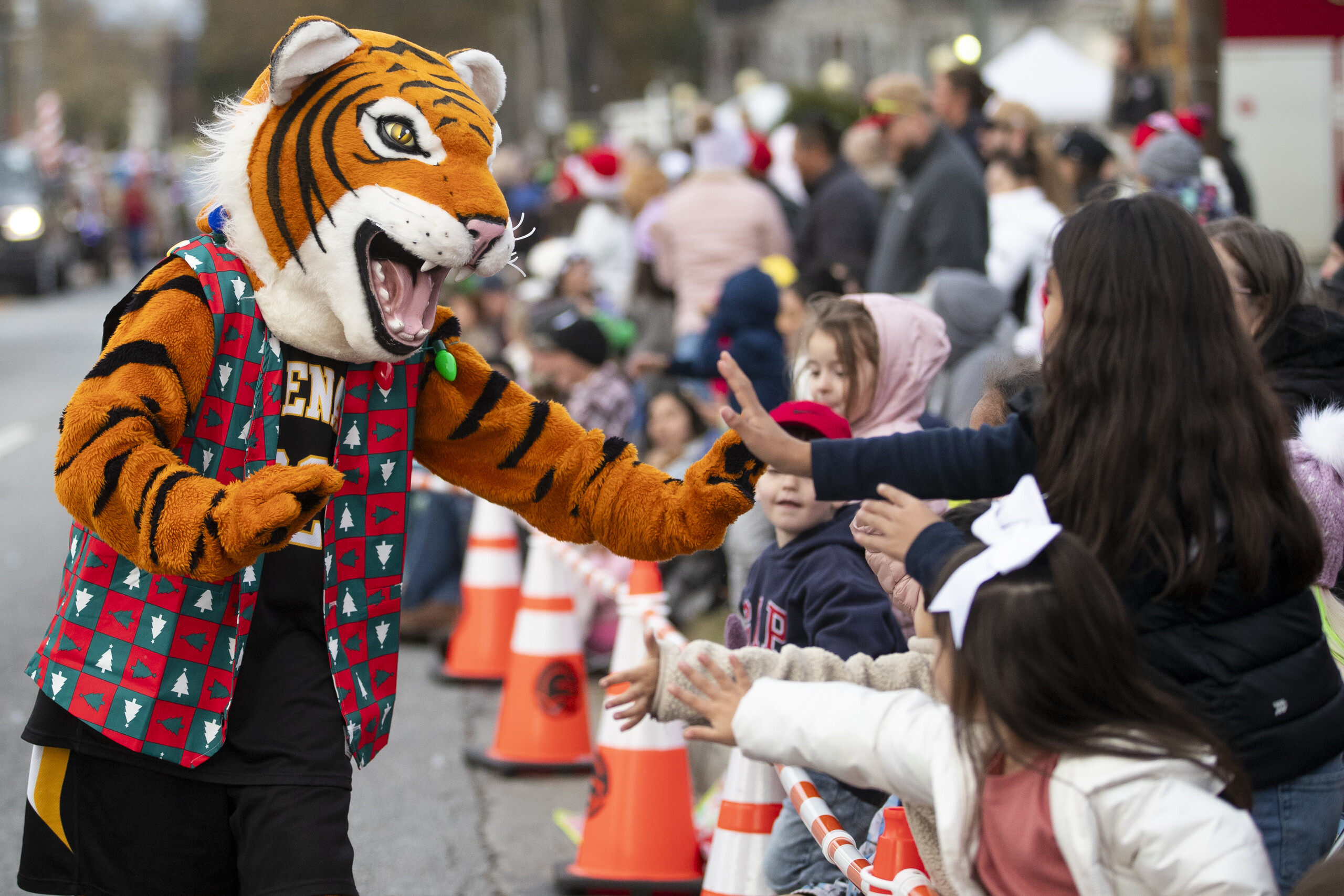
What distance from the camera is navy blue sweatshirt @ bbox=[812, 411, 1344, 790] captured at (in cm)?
244

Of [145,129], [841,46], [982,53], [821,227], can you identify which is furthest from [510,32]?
[821,227]

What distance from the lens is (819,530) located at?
367 cm

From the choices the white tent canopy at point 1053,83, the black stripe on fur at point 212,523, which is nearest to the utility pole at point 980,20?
the white tent canopy at point 1053,83

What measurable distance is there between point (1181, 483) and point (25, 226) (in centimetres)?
2430

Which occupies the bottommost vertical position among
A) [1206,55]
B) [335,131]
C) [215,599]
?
[215,599]

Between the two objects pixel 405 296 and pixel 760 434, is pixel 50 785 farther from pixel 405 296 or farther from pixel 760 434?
pixel 760 434

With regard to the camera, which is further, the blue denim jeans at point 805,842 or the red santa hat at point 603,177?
the red santa hat at point 603,177

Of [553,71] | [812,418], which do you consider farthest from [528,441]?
[553,71]

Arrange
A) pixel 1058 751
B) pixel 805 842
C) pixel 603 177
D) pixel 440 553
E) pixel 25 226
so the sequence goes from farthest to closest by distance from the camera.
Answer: pixel 25 226 → pixel 603 177 → pixel 440 553 → pixel 805 842 → pixel 1058 751

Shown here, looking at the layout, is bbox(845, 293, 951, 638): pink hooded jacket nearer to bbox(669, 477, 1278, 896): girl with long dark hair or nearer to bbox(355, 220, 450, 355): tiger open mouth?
bbox(355, 220, 450, 355): tiger open mouth

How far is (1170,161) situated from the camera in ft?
21.0

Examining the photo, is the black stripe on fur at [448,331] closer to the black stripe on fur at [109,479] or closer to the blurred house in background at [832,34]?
the black stripe on fur at [109,479]

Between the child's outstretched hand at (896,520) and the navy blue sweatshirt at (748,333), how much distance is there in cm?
341

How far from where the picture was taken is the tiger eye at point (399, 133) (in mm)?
2941
